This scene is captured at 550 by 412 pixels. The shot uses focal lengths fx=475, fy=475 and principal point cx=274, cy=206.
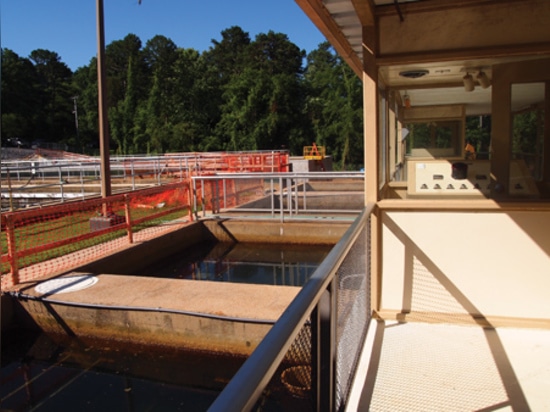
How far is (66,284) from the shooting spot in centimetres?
650

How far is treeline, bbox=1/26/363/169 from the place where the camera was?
5166 cm

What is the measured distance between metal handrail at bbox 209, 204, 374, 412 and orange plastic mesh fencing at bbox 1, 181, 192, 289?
5.93 meters

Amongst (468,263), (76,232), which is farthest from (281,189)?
(468,263)

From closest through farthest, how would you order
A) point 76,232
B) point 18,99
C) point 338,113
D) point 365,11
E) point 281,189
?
point 365,11, point 281,189, point 76,232, point 338,113, point 18,99

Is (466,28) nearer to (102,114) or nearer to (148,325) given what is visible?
(148,325)

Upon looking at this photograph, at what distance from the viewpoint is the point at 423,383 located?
2834mm

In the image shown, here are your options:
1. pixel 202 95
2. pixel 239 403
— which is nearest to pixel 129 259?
pixel 239 403

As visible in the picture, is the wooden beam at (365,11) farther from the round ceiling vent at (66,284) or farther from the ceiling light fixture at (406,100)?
the round ceiling vent at (66,284)

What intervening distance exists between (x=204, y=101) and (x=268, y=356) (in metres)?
64.4

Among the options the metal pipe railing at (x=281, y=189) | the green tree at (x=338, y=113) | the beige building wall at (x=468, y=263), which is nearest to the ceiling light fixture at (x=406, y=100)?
the metal pipe railing at (x=281, y=189)

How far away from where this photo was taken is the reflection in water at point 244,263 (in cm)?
832

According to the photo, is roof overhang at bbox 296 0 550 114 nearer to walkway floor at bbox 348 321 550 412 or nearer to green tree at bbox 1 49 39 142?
walkway floor at bbox 348 321 550 412

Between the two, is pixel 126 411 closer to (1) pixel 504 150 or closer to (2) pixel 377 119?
(2) pixel 377 119

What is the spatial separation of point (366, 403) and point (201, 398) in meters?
2.31
